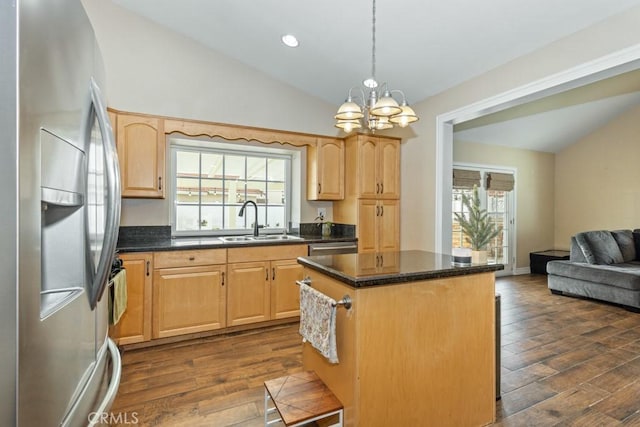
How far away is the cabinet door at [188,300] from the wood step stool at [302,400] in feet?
5.15

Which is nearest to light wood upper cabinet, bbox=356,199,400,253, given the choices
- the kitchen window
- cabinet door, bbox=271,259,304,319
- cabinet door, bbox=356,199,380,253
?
cabinet door, bbox=356,199,380,253

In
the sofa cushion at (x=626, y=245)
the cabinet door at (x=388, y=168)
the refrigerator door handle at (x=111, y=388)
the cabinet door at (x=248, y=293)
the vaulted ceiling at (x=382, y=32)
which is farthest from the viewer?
the sofa cushion at (x=626, y=245)

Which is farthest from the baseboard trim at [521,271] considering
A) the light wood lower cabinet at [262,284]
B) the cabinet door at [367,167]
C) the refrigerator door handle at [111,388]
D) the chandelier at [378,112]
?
the refrigerator door handle at [111,388]

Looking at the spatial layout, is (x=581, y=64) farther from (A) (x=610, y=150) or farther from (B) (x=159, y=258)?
(A) (x=610, y=150)

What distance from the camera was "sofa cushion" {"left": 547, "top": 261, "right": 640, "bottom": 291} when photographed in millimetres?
4180

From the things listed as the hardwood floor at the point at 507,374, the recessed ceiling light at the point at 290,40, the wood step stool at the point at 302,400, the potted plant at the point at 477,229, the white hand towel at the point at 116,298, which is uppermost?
the recessed ceiling light at the point at 290,40

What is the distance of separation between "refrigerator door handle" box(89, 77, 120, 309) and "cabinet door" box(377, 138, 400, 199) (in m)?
3.49

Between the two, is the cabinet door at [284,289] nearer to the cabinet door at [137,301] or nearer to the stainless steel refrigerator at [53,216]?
the cabinet door at [137,301]

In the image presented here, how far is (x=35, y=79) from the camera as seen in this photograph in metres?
0.61

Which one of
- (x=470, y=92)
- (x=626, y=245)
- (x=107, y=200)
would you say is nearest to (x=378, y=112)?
(x=107, y=200)

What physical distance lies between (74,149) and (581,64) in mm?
3231

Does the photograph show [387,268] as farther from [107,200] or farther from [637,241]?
[637,241]

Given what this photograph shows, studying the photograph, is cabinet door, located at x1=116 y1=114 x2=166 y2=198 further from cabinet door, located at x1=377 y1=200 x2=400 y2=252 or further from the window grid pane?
cabinet door, located at x1=377 y1=200 x2=400 y2=252

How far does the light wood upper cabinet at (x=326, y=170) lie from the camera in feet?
13.6
